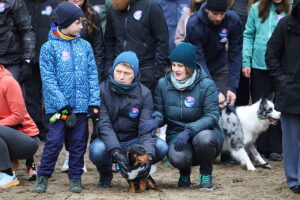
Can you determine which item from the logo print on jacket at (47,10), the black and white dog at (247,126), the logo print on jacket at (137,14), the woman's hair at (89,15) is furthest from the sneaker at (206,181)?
the logo print on jacket at (47,10)

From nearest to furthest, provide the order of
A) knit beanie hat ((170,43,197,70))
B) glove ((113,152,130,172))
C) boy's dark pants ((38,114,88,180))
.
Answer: glove ((113,152,130,172)), boy's dark pants ((38,114,88,180)), knit beanie hat ((170,43,197,70))

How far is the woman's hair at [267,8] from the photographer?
8.39 metres

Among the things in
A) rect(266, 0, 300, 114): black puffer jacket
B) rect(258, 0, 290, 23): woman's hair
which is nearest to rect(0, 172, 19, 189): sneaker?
rect(266, 0, 300, 114): black puffer jacket

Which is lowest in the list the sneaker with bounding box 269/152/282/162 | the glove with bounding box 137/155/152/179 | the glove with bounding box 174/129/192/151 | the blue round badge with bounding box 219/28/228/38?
the sneaker with bounding box 269/152/282/162

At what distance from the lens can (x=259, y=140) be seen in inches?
348

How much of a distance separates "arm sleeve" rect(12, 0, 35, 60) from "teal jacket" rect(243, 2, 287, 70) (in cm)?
257

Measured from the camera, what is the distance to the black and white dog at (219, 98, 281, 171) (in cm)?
831

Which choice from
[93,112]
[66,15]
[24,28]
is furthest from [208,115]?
[24,28]

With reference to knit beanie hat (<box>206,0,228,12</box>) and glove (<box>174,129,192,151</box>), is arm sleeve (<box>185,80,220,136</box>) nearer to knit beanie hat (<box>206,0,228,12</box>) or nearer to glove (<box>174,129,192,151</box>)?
glove (<box>174,129,192,151</box>)

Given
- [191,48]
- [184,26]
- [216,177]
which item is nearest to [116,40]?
[184,26]

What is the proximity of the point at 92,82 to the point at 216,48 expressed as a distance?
1994 millimetres

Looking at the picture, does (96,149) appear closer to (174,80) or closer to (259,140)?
(174,80)

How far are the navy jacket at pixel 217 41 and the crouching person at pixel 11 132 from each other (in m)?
2.15

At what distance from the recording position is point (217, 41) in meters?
8.11
